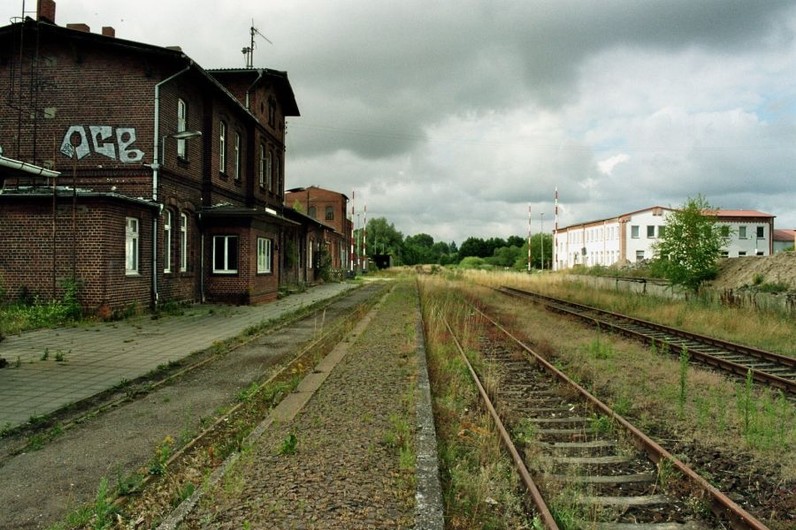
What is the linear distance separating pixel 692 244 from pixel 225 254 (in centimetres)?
1510

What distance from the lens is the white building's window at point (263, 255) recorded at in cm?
2166

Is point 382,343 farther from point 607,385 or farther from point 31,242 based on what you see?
point 31,242

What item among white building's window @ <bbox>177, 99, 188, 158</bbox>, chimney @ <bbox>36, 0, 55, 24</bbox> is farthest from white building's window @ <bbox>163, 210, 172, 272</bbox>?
chimney @ <bbox>36, 0, 55, 24</bbox>

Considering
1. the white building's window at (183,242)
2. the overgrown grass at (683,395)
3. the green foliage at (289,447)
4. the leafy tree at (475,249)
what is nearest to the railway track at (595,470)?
the overgrown grass at (683,395)

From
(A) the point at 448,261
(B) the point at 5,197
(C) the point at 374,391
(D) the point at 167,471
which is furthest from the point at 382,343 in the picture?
(A) the point at 448,261

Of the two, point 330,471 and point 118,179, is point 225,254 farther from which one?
point 330,471

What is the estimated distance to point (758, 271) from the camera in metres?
21.7

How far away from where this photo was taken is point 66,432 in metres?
5.62

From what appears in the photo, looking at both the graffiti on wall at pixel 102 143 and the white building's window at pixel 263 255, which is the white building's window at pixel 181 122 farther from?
the white building's window at pixel 263 255

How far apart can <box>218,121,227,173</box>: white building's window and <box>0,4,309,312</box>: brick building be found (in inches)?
2.1

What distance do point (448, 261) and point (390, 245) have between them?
39246mm

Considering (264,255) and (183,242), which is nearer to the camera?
(183,242)

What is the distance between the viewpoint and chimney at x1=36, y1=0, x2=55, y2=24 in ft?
56.8

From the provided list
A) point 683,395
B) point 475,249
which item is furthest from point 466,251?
point 683,395
